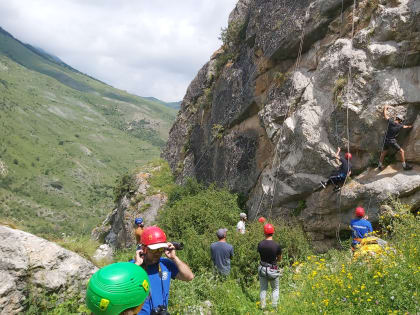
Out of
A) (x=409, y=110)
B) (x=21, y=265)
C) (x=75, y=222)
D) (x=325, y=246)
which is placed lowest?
(x=75, y=222)

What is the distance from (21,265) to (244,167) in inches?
513

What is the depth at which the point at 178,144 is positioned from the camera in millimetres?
28000

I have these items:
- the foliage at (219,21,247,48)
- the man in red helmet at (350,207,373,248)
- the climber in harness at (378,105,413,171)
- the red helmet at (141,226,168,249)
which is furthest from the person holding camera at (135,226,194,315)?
the foliage at (219,21,247,48)

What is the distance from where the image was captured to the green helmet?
254 centimetres

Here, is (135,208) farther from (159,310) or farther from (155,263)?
(159,310)

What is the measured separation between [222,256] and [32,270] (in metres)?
4.39

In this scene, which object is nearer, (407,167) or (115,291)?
(115,291)

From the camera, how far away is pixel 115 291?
256 centimetres

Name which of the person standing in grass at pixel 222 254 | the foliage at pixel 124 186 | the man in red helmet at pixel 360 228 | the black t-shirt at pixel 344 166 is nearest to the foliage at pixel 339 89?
the black t-shirt at pixel 344 166

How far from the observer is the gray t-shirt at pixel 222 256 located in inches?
330

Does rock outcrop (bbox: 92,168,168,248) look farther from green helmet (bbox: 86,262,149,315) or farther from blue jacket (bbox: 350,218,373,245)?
green helmet (bbox: 86,262,149,315)

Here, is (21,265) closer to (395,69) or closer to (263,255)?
(263,255)

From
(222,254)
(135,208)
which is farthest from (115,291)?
(135,208)

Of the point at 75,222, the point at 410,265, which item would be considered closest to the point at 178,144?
the point at 410,265
